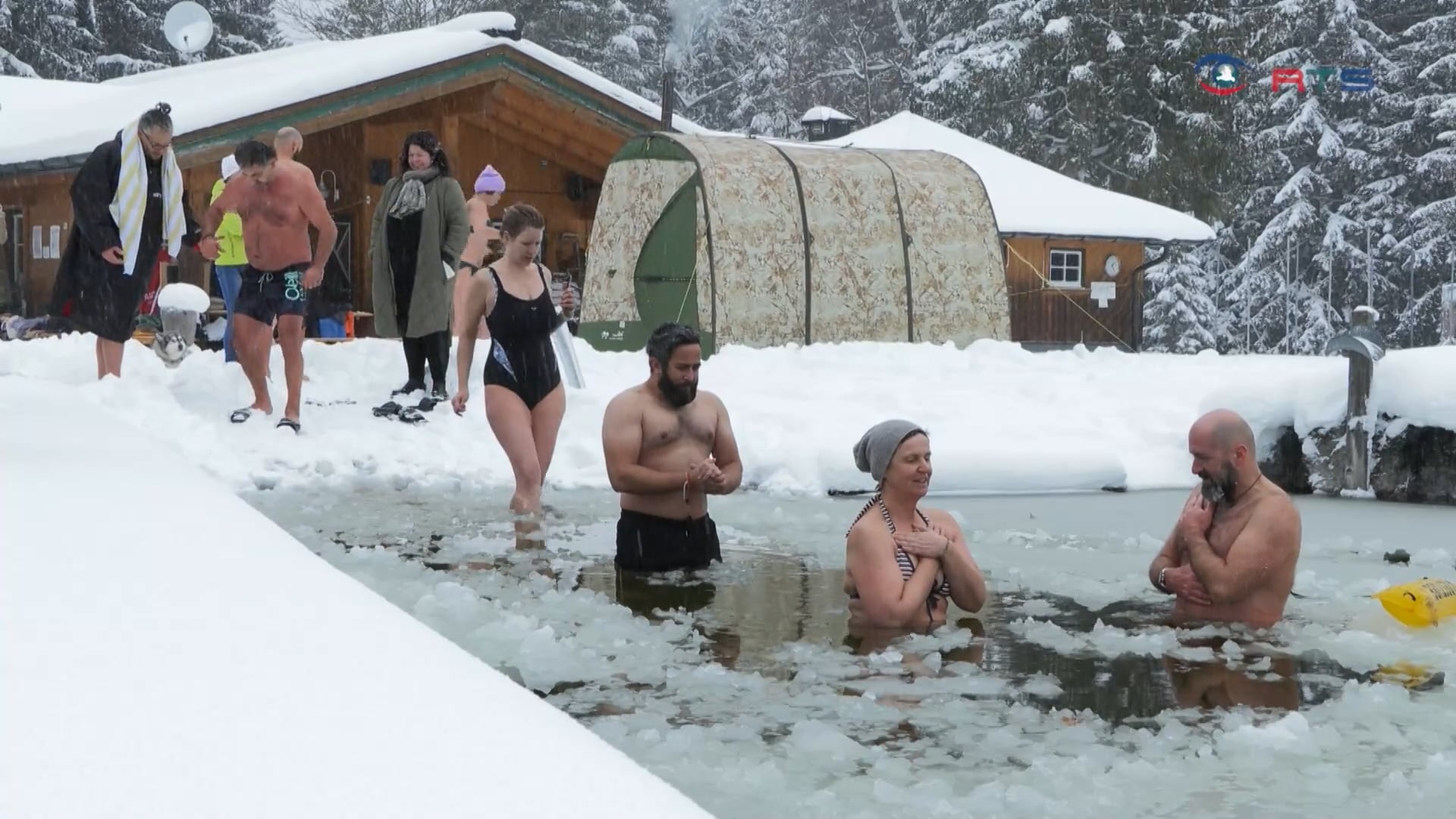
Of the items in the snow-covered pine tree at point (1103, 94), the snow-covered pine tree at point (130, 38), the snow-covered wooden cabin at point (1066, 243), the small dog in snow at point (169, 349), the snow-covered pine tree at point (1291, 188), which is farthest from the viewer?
the snow-covered pine tree at point (130, 38)

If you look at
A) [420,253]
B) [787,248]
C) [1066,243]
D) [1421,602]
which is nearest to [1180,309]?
[1066,243]

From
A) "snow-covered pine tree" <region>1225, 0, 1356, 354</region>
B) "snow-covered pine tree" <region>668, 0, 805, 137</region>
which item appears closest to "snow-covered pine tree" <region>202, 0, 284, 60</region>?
"snow-covered pine tree" <region>668, 0, 805, 137</region>

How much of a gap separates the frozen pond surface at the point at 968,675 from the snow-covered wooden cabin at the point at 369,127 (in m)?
11.1

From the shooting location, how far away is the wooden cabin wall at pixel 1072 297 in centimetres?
2791

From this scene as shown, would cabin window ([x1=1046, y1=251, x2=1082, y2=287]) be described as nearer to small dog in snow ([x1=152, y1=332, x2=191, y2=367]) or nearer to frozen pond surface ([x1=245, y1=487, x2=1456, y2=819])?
small dog in snow ([x1=152, y1=332, x2=191, y2=367])

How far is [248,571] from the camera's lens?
13.4ft

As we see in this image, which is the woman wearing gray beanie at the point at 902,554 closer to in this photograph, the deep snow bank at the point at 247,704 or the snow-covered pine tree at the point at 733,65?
the deep snow bank at the point at 247,704

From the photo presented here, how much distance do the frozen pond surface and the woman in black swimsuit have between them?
0.42 m

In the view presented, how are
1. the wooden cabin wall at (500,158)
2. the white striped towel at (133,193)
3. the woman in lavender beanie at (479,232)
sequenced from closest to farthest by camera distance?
the white striped towel at (133,193) < the woman in lavender beanie at (479,232) < the wooden cabin wall at (500,158)

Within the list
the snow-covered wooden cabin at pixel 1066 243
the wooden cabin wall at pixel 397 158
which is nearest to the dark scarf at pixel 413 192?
the wooden cabin wall at pixel 397 158

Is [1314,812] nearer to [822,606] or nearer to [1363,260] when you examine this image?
[822,606]

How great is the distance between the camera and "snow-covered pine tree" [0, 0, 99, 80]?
38.8 metres

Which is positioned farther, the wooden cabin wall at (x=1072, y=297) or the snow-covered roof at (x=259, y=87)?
the wooden cabin wall at (x=1072, y=297)

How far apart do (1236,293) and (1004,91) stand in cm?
756
